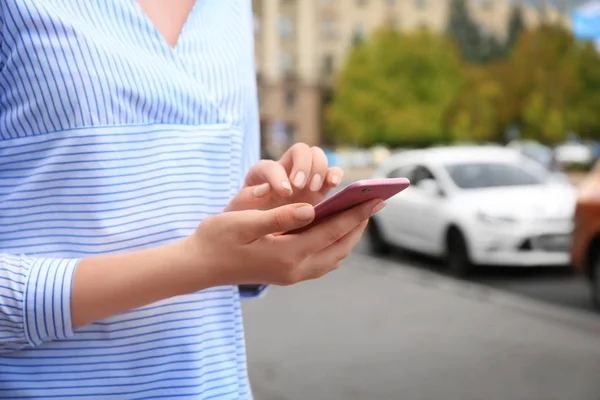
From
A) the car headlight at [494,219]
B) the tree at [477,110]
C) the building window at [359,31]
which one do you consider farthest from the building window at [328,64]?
the car headlight at [494,219]

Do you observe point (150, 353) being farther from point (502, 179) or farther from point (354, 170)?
point (354, 170)

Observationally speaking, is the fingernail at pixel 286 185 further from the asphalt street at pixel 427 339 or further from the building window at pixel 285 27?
the building window at pixel 285 27

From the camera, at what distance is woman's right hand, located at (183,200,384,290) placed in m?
1.03

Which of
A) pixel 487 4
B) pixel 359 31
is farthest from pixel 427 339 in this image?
pixel 487 4

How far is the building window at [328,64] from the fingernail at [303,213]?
7431 centimetres

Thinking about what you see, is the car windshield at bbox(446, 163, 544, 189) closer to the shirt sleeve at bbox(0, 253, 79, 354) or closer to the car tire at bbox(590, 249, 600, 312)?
the car tire at bbox(590, 249, 600, 312)

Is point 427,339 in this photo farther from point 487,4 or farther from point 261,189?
point 487,4

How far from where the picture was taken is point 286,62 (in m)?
72.8

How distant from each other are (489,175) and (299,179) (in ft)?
33.2

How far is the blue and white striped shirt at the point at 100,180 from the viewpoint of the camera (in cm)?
117

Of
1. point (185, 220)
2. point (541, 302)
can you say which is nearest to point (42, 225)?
point (185, 220)

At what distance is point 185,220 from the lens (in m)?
1.23

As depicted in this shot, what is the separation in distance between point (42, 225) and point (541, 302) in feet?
26.1

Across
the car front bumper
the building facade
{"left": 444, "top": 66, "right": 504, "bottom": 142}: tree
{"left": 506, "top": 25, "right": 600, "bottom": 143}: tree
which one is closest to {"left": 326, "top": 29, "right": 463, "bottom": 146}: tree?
{"left": 444, "top": 66, "right": 504, "bottom": 142}: tree
